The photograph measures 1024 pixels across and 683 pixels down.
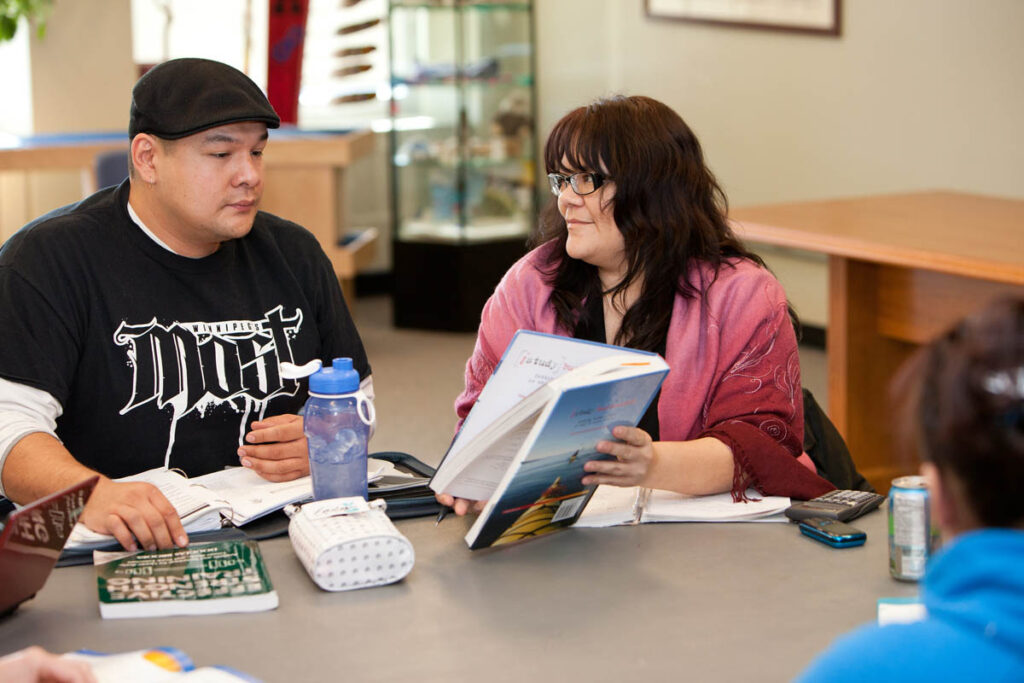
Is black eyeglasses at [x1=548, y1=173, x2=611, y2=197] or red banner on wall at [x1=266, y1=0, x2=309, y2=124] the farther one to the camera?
red banner on wall at [x1=266, y1=0, x2=309, y2=124]

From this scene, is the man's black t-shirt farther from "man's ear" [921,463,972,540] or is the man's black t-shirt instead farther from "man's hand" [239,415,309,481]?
"man's ear" [921,463,972,540]

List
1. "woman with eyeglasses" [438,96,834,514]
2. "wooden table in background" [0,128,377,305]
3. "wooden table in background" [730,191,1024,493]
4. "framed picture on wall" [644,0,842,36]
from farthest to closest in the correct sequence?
"wooden table in background" [0,128,377,305], "framed picture on wall" [644,0,842,36], "wooden table in background" [730,191,1024,493], "woman with eyeglasses" [438,96,834,514]

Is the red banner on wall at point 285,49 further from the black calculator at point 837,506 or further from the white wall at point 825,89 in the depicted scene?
the black calculator at point 837,506

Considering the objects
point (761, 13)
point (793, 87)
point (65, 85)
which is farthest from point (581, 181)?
point (65, 85)

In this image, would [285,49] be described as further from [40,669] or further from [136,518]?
[40,669]

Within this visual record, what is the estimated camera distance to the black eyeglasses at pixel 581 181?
1.98 meters

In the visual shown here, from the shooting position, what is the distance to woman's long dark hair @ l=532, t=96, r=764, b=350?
1.97 metres

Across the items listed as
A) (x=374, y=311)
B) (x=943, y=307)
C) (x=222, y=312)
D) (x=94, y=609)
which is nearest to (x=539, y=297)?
(x=222, y=312)

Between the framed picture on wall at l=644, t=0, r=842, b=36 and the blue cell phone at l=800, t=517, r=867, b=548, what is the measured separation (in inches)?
147

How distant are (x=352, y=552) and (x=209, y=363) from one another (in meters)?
0.61

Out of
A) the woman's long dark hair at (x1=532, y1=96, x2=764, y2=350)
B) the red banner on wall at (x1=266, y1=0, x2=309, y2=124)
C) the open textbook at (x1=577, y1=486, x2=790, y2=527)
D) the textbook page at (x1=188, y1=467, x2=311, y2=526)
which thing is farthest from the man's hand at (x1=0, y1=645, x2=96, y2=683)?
the red banner on wall at (x1=266, y1=0, x2=309, y2=124)

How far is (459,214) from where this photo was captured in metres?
5.76

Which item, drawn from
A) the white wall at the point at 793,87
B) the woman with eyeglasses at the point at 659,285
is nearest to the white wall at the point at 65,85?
the white wall at the point at 793,87

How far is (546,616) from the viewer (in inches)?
53.7
